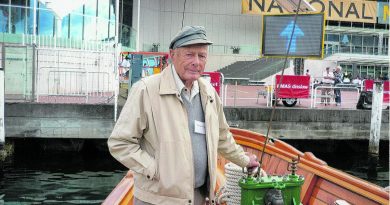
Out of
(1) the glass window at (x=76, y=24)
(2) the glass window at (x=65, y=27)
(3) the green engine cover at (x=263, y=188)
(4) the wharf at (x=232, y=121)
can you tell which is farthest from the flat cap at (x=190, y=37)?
(1) the glass window at (x=76, y=24)

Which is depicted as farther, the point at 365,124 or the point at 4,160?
the point at 365,124

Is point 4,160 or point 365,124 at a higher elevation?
point 365,124

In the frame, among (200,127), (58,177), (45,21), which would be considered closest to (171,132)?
(200,127)

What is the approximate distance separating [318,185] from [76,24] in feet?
58.4

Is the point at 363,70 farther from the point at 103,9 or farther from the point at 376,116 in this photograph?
the point at 376,116

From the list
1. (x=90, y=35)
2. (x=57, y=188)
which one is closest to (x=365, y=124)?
(x=57, y=188)

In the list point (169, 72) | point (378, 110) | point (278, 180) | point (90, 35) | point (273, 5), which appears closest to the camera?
point (169, 72)

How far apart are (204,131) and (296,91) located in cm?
1133

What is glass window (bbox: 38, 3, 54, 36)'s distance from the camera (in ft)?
62.3

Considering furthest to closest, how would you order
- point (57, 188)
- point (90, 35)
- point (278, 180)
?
point (90, 35) → point (57, 188) → point (278, 180)

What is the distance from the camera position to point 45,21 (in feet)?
62.5

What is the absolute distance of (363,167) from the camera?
12.7 m

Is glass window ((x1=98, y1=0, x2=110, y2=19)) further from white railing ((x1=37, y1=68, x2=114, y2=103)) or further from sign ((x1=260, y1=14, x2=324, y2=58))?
sign ((x1=260, y1=14, x2=324, y2=58))

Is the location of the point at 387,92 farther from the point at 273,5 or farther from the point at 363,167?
the point at 273,5
